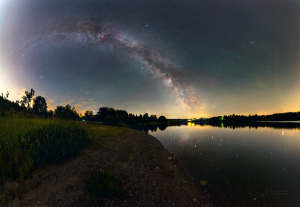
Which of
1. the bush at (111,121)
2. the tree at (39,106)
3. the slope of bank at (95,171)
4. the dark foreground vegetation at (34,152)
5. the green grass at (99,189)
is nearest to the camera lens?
the slope of bank at (95,171)

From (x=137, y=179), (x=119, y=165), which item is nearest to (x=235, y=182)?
(x=137, y=179)

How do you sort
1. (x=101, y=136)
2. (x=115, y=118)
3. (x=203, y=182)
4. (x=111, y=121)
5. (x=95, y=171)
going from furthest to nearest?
(x=115, y=118), (x=111, y=121), (x=101, y=136), (x=203, y=182), (x=95, y=171)

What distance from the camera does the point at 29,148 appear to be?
294 inches

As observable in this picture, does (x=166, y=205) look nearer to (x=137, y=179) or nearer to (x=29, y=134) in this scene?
(x=137, y=179)

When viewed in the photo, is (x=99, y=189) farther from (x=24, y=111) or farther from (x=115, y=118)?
(x=115, y=118)

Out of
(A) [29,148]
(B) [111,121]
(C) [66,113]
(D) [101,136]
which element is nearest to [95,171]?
(A) [29,148]

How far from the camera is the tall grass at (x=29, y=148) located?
648 cm

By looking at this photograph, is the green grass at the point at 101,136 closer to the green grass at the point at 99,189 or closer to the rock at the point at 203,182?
the green grass at the point at 99,189

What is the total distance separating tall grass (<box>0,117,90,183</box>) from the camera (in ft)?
21.3

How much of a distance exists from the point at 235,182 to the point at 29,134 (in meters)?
16.9

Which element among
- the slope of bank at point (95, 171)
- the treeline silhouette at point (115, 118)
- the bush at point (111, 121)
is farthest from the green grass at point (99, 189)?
the bush at point (111, 121)

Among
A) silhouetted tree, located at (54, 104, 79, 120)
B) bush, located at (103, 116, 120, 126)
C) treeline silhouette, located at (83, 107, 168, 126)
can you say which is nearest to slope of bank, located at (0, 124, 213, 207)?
silhouetted tree, located at (54, 104, 79, 120)

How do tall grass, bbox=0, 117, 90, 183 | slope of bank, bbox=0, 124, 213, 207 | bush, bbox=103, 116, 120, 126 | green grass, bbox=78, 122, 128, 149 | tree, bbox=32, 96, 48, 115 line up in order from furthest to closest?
1. bush, bbox=103, 116, 120, 126
2. tree, bbox=32, 96, 48, 115
3. green grass, bbox=78, 122, 128, 149
4. tall grass, bbox=0, 117, 90, 183
5. slope of bank, bbox=0, 124, 213, 207

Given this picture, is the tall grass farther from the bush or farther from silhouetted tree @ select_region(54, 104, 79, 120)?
the bush
